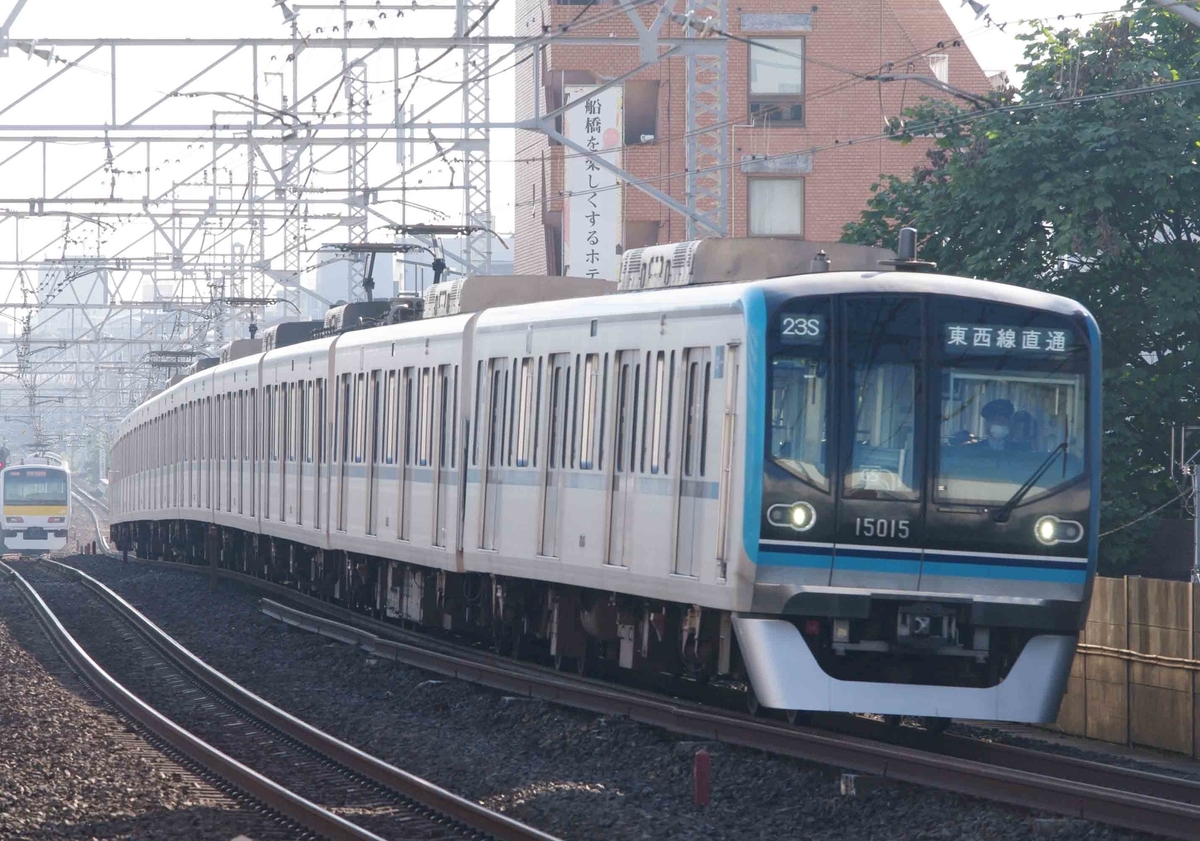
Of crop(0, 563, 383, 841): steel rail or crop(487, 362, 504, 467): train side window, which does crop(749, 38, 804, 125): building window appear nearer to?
crop(0, 563, 383, 841): steel rail

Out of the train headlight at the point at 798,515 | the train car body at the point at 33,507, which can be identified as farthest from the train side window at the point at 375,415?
the train car body at the point at 33,507

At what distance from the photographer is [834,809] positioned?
9.49 meters

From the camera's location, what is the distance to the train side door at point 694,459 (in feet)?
38.2

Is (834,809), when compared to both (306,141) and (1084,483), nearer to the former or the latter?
(1084,483)

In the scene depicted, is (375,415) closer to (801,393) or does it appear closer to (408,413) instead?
(408,413)

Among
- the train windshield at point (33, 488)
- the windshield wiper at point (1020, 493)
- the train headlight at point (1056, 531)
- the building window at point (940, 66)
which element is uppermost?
the building window at point (940, 66)

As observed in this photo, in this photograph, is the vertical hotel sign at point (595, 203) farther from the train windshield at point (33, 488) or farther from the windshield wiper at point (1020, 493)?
the windshield wiper at point (1020, 493)

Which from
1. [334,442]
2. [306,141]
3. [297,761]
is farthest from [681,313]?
[306,141]

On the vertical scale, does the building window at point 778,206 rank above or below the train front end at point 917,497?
above

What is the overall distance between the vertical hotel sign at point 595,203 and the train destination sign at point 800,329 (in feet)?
88.6

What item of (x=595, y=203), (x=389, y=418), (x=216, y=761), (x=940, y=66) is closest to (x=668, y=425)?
(x=216, y=761)

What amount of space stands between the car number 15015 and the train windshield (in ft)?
166

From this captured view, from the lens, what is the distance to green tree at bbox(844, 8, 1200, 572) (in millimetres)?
20641

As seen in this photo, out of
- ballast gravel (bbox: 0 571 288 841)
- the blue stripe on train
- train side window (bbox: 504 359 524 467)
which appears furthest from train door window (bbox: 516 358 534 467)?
the blue stripe on train
